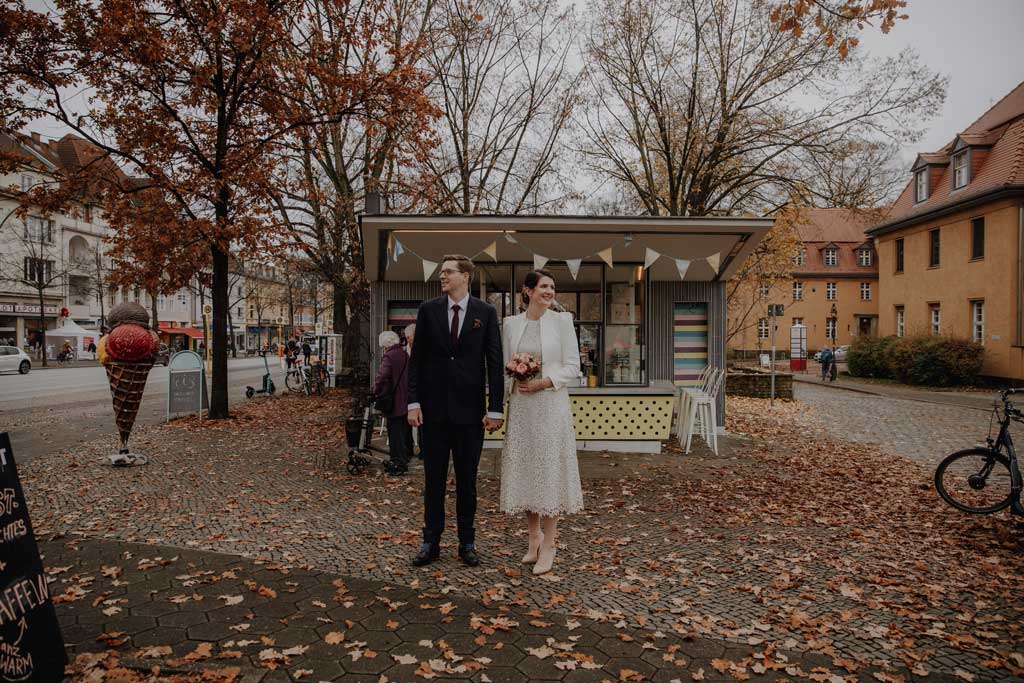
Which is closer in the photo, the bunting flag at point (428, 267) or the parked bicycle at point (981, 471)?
the parked bicycle at point (981, 471)

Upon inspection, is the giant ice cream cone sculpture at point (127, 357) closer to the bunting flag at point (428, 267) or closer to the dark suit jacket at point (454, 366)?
the bunting flag at point (428, 267)

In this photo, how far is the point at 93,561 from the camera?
4.67m

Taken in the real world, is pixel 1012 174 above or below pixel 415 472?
above

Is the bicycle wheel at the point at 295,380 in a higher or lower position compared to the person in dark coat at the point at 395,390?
lower

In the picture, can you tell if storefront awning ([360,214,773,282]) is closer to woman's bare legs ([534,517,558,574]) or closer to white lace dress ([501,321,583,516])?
white lace dress ([501,321,583,516])

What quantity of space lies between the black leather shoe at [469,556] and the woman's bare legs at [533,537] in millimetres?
362

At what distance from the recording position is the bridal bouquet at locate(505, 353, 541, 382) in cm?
418

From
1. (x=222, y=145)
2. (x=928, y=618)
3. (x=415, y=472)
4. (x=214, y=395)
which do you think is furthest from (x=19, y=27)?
(x=928, y=618)

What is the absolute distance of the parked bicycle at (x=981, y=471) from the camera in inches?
245

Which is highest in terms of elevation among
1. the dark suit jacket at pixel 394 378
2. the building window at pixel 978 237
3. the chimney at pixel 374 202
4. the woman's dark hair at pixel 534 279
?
the building window at pixel 978 237

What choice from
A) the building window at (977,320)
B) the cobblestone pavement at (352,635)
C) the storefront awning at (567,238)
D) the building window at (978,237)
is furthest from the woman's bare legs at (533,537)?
the building window at (978,237)

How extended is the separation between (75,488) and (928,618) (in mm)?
8121

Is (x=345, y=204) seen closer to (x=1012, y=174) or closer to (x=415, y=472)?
(x=415, y=472)

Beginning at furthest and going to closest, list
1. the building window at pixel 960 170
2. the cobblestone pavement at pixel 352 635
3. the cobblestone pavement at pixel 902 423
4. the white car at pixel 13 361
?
the white car at pixel 13 361 < the building window at pixel 960 170 < the cobblestone pavement at pixel 902 423 < the cobblestone pavement at pixel 352 635
